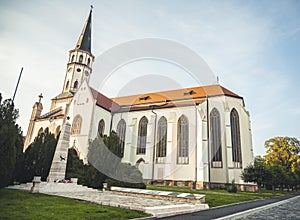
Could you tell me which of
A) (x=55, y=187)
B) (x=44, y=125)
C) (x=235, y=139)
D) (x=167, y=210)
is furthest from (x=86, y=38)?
(x=167, y=210)

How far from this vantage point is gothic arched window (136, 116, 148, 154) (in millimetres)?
31375

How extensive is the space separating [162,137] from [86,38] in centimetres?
2572

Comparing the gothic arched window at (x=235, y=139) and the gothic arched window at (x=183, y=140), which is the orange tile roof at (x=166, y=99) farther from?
the gothic arched window at (x=235, y=139)

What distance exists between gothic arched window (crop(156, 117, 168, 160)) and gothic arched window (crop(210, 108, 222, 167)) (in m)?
6.65

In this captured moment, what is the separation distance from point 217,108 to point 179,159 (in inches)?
360

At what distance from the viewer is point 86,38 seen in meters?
41.2

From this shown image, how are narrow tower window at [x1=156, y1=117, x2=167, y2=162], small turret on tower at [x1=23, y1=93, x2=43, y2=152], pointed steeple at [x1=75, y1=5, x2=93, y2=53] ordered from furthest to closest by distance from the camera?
1. pointed steeple at [x1=75, y1=5, x2=93, y2=53]
2. small turret on tower at [x1=23, y1=93, x2=43, y2=152]
3. narrow tower window at [x1=156, y1=117, x2=167, y2=162]

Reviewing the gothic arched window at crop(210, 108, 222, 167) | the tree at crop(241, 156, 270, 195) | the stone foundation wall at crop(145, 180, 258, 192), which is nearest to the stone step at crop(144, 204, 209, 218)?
the tree at crop(241, 156, 270, 195)

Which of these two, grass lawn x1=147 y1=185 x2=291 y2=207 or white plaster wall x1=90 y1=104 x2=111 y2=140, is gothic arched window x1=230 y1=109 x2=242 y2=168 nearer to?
grass lawn x1=147 y1=185 x2=291 y2=207

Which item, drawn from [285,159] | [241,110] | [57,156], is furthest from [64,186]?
[285,159]

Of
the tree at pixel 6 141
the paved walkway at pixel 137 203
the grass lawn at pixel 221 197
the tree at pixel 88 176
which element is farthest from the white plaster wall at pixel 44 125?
the tree at pixel 6 141

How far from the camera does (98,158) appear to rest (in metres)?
18.4

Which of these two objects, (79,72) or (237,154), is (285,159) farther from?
(79,72)

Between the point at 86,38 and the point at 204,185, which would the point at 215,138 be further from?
the point at 86,38
